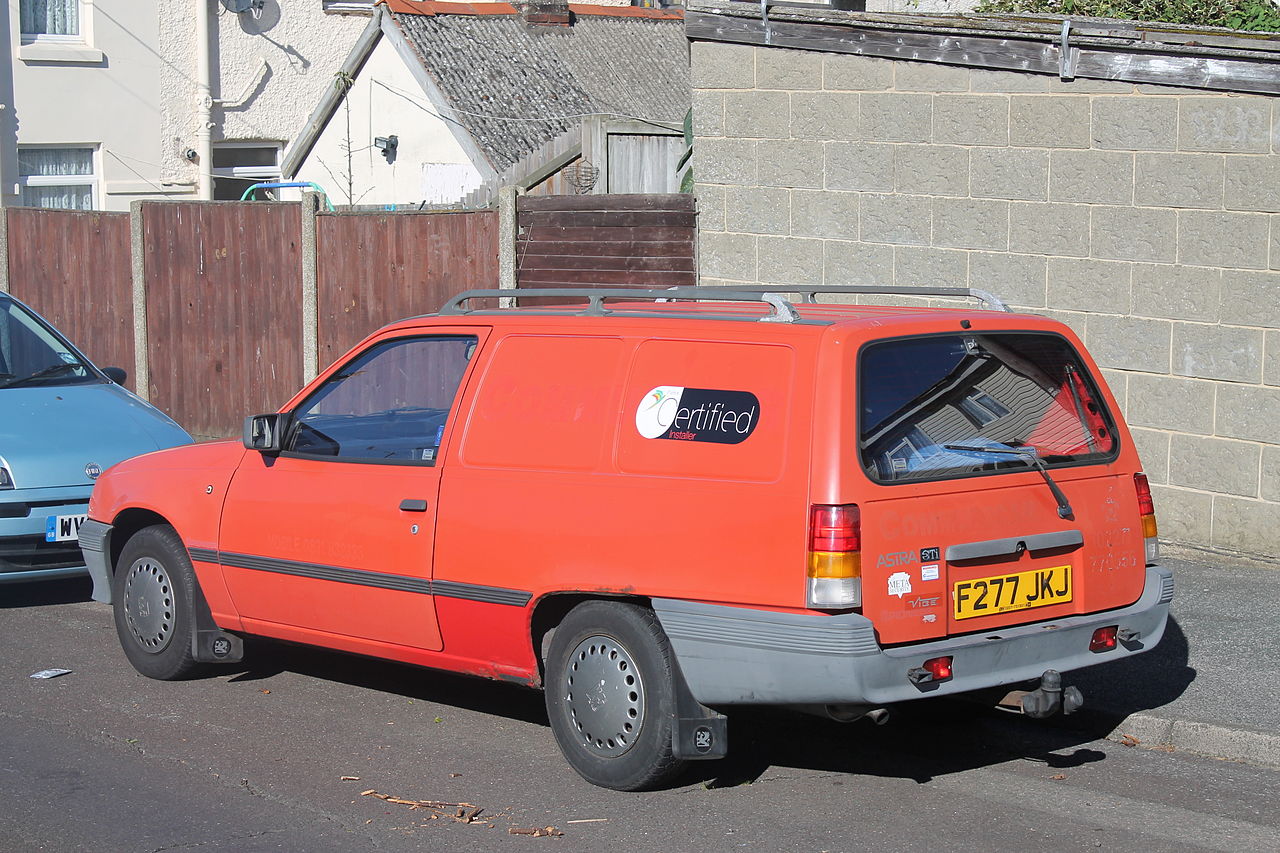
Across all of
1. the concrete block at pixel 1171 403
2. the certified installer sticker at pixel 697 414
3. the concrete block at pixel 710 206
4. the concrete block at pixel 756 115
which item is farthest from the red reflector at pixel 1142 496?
the concrete block at pixel 710 206

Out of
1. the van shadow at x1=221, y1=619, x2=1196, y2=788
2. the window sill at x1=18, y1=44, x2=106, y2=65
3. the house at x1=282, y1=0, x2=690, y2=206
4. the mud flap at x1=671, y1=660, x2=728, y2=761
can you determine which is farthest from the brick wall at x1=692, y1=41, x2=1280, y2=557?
the window sill at x1=18, y1=44, x2=106, y2=65

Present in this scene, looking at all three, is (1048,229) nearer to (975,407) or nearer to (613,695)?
(975,407)

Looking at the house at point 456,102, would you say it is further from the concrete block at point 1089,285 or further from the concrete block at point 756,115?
the concrete block at point 1089,285

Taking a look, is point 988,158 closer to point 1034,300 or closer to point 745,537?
point 1034,300

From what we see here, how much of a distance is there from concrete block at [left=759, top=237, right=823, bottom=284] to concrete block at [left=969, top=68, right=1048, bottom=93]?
1.54 metres

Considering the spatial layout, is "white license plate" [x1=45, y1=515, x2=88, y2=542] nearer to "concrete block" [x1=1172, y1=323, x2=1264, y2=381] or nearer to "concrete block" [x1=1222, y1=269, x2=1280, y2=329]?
"concrete block" [x1=1172, y1=323, x2=1264, y2=381]

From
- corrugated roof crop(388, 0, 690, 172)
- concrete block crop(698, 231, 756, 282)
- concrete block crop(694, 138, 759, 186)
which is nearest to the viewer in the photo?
concrete block crop(694, 138, 759, 186)

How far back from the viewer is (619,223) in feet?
37.6

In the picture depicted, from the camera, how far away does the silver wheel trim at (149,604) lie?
7.11m

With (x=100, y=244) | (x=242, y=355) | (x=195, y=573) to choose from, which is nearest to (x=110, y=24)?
(x=100, y=244)

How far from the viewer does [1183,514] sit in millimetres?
8953

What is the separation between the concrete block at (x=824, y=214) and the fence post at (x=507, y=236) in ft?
8.58

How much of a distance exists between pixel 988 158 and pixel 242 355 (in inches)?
304

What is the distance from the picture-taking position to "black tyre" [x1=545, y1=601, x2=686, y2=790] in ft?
17.5
